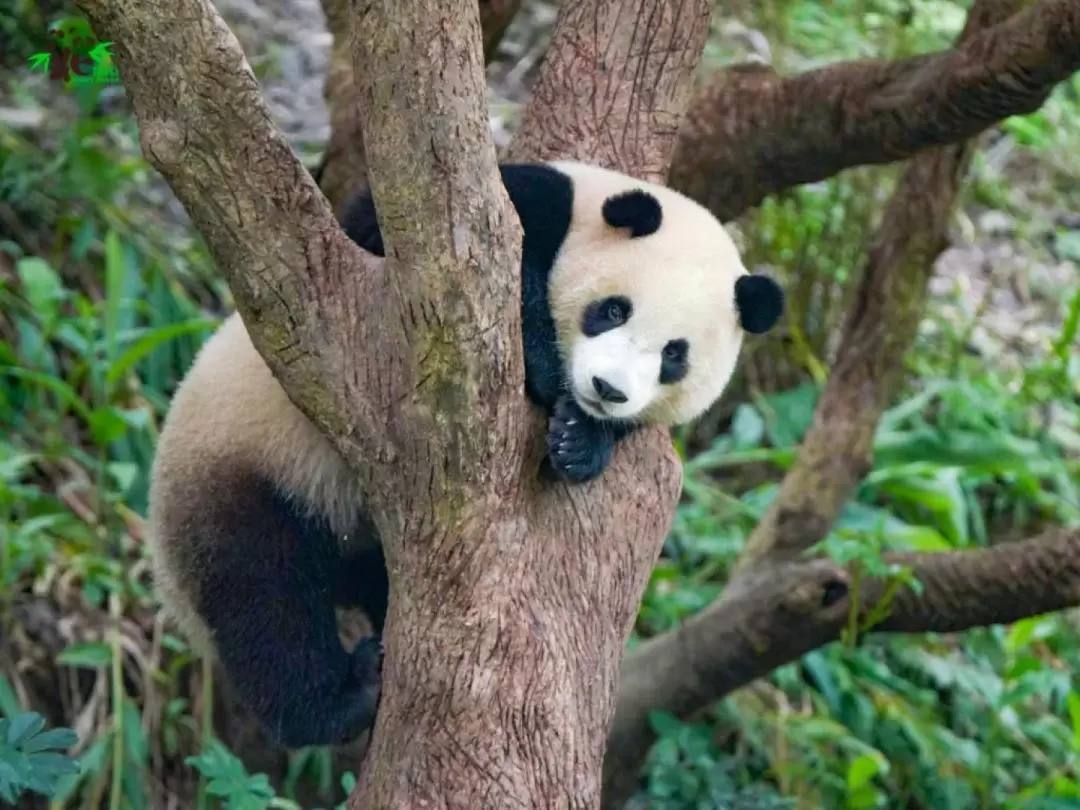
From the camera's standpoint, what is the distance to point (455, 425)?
187cm

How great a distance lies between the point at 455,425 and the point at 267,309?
Answer: 1.16 ft

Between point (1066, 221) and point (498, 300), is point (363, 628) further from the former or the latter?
point (1066, 221)

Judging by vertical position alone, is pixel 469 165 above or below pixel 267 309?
above

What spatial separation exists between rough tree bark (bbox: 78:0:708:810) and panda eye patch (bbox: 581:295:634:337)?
24cm

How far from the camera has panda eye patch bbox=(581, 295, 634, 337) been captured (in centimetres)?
233

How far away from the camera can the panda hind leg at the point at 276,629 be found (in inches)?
93.4

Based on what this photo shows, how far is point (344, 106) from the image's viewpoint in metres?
3.67

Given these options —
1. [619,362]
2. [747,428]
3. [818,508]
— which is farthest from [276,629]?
[747,428]

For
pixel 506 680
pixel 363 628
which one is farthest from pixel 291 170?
pixel 363 628

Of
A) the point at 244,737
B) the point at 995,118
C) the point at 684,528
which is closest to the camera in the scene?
the point at 995,118

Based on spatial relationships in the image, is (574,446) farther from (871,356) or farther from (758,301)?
(871,356)

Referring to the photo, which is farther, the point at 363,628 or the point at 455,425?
the point at 363,628

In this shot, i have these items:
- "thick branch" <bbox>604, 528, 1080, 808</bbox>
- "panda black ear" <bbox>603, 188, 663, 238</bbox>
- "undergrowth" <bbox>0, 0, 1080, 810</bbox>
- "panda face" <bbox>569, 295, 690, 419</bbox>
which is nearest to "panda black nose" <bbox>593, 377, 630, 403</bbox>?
"panda face" <bbox>569, 295, 690, 419</bbox>

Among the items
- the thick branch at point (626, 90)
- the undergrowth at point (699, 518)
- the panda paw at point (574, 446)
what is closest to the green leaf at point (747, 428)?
the undergrowth at point (699, 518)
